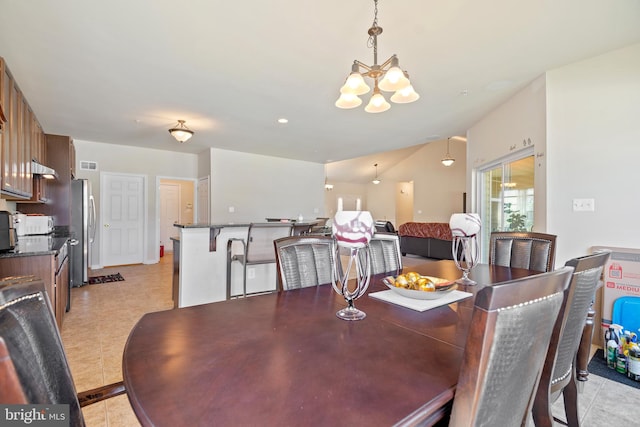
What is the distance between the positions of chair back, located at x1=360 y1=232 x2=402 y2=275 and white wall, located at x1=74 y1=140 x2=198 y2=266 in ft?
19.2

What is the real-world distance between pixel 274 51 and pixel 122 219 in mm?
5285

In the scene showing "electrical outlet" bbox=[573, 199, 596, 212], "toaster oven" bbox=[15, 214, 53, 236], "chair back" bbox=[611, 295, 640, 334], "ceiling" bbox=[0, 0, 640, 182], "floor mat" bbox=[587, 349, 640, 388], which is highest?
"ceiling" bbox=[0, 0, 640, 182]

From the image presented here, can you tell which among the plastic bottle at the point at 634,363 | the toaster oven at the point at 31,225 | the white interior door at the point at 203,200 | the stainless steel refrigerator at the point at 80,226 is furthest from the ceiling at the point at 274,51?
the plastic bottle at the point at 634,363

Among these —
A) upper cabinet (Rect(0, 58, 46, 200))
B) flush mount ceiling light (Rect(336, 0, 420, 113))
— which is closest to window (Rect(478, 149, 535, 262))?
flush mount ceiling light (Rect(336, 0, 420, 113))

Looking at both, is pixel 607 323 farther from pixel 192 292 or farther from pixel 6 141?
pixel 6 141

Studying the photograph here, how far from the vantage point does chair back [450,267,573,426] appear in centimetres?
60

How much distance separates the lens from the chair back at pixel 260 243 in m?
3.20

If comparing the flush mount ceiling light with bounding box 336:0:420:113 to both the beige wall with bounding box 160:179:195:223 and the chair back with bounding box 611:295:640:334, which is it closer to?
the chair back with bounding box 611:295:640:334

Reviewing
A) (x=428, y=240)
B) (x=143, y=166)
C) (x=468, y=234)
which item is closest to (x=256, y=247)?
(x=468, y=234)

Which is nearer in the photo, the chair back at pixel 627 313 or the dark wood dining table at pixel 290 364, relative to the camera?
the dark wood dining table at pixel 290 364

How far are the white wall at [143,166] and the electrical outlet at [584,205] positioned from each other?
6.84m

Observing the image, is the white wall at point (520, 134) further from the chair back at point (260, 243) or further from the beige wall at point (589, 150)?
the chair back at point (260, 243)

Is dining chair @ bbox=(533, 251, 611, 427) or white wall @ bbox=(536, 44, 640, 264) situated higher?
white wall @ bbox=(536, 44, 640, 264)

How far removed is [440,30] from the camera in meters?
2.30
